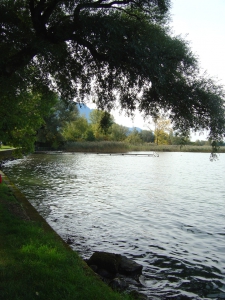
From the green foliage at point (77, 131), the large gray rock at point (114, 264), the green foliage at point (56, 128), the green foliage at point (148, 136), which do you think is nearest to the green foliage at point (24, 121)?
the large gray rock at point (114, 264)

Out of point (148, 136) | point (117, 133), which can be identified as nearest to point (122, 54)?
point (117, 133)

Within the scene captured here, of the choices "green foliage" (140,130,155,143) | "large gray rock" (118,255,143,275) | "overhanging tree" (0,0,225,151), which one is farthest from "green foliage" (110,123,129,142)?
"large gray rock" (118,255,143,275)

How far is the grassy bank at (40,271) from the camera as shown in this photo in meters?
4.22

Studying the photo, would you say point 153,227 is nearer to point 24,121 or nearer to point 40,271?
point 40,271

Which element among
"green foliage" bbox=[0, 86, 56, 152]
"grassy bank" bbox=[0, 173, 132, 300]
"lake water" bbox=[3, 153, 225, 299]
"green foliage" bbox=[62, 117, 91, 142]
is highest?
"green foliage" bbox=[62, 117, 91, 142]

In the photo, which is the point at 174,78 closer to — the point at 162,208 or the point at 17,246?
the point at 17,246

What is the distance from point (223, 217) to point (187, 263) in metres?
5.36

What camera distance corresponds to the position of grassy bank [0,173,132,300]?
422 cm

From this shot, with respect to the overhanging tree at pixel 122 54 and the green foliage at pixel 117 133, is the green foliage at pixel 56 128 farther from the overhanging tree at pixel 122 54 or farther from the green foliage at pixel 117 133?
the overhanging tree at pixel 122 54

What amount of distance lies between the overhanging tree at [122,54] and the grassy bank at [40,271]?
311 centimetres

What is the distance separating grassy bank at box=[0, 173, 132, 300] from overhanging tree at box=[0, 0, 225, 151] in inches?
123

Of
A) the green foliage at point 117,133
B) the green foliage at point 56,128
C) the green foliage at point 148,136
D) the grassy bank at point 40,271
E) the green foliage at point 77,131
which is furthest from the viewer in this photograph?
the green foliage at point 148,136

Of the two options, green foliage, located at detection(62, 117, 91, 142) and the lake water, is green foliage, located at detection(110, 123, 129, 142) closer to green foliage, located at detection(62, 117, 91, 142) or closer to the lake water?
green foliage, located at detection(62, 117, 91, 142)

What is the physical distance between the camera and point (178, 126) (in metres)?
7.34
